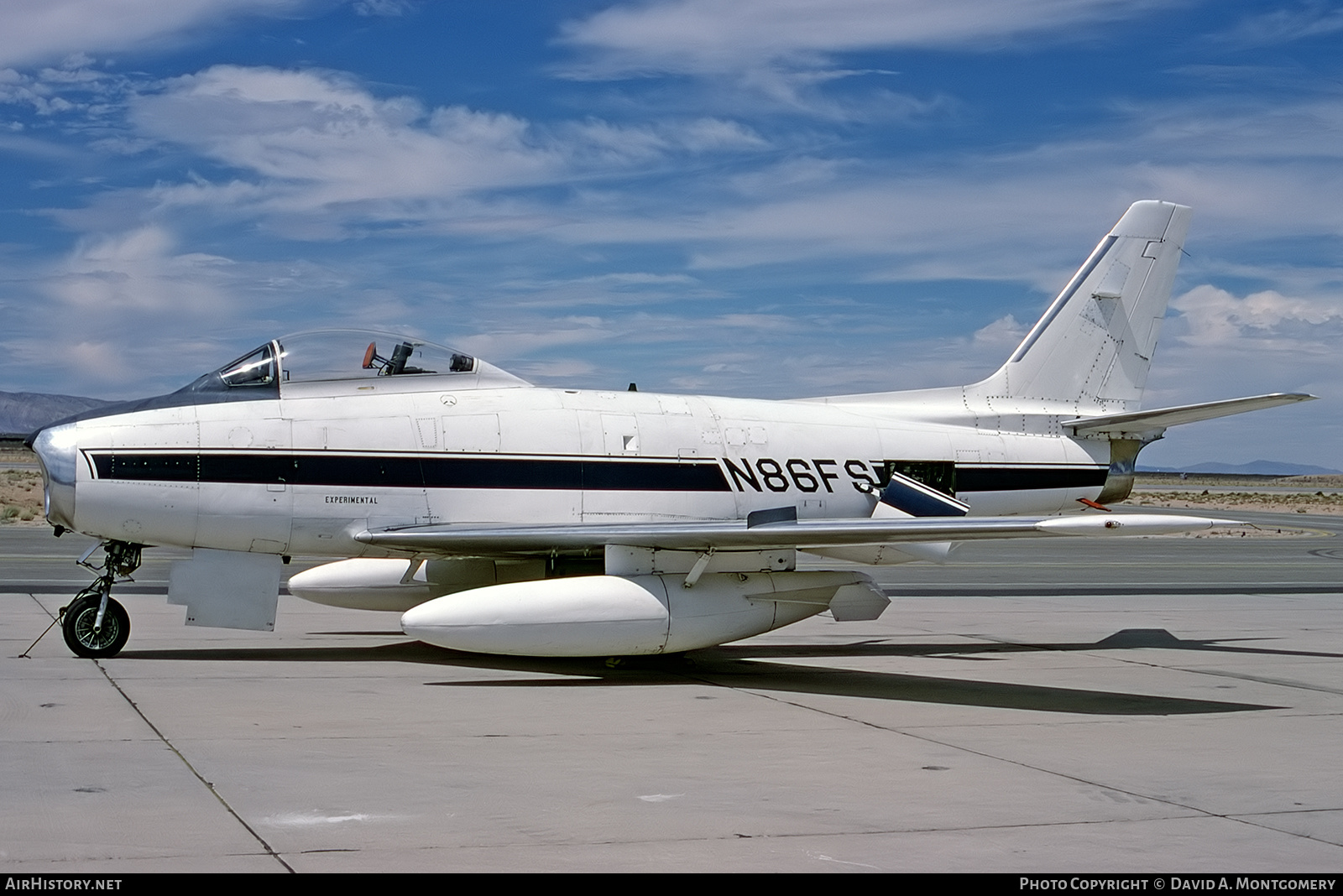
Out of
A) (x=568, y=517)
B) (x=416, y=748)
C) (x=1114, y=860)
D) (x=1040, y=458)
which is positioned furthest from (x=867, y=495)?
(x=1114, y=860)

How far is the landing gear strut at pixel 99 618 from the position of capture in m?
11.0

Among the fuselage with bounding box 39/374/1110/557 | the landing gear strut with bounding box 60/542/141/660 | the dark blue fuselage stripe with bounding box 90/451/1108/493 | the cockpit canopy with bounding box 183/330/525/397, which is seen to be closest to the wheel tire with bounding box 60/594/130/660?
the landing gear strut with bounding box 60/542/141/660

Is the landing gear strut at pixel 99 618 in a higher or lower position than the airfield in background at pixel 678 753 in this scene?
higher

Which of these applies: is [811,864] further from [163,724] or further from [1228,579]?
[1228,579]

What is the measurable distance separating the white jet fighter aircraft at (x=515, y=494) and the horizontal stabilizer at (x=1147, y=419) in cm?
4

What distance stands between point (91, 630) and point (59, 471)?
53.6 inches

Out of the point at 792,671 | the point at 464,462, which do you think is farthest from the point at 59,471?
the point at 792,671

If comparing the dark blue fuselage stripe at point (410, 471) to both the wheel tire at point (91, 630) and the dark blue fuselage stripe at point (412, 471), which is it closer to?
the dark blue fuselage stripe at point (412, 471)

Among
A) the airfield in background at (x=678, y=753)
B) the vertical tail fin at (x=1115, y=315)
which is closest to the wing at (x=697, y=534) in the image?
the airfield in background at (x=678, y=753)

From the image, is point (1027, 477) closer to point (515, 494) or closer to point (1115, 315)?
point (1115, 315)

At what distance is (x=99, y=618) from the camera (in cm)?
1104

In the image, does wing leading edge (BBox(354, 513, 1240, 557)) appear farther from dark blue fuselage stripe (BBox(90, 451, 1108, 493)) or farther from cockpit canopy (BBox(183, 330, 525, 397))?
cockpit canopy (BBox(183, 330, 525, 397))

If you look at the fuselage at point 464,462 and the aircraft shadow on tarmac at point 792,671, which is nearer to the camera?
the aircraft shadow on tarmac at point 792,671

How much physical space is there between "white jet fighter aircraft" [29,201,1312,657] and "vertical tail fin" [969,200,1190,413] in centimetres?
95
